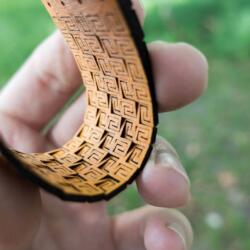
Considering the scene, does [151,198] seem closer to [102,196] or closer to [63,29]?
[102,196]

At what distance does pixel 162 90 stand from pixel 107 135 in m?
0.09

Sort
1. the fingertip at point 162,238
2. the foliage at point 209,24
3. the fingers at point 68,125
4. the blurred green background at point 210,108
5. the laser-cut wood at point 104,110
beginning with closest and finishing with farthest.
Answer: the laser-cut wood at point 104,110, the fingertip at point 162,238, the fingers at point 68,125, the blurred green background at point 210,108, the foliage at point 209,24

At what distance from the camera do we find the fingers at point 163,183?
0.50 m

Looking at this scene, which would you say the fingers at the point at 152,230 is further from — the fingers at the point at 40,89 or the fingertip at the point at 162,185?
the fingers at the point at 40,89

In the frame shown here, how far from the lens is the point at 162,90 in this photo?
50 centimetres

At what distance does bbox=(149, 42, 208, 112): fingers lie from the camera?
19.6 inches

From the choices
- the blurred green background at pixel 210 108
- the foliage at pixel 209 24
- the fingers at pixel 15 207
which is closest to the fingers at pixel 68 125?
the fingers at pixel 15 207

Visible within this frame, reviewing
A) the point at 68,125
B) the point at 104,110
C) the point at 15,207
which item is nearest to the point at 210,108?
the point at 68,125

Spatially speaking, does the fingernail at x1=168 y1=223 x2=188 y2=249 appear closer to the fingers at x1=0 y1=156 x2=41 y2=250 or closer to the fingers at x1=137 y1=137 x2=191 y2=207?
the fingers at x1=137 y1=137 x2=191 y2=207

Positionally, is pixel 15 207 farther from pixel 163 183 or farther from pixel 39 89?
pixel 39 89

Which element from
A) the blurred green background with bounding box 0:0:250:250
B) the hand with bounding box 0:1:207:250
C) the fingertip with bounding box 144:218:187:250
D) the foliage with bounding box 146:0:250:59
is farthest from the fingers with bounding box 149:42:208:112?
the foliage with bounding box 146:0:250:59

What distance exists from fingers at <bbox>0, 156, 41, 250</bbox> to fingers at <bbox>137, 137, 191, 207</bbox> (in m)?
0.10

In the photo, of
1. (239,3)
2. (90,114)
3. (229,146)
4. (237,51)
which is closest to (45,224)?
(90,114)

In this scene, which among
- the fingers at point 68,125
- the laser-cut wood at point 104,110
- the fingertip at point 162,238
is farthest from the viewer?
the fingers at point 68,125
